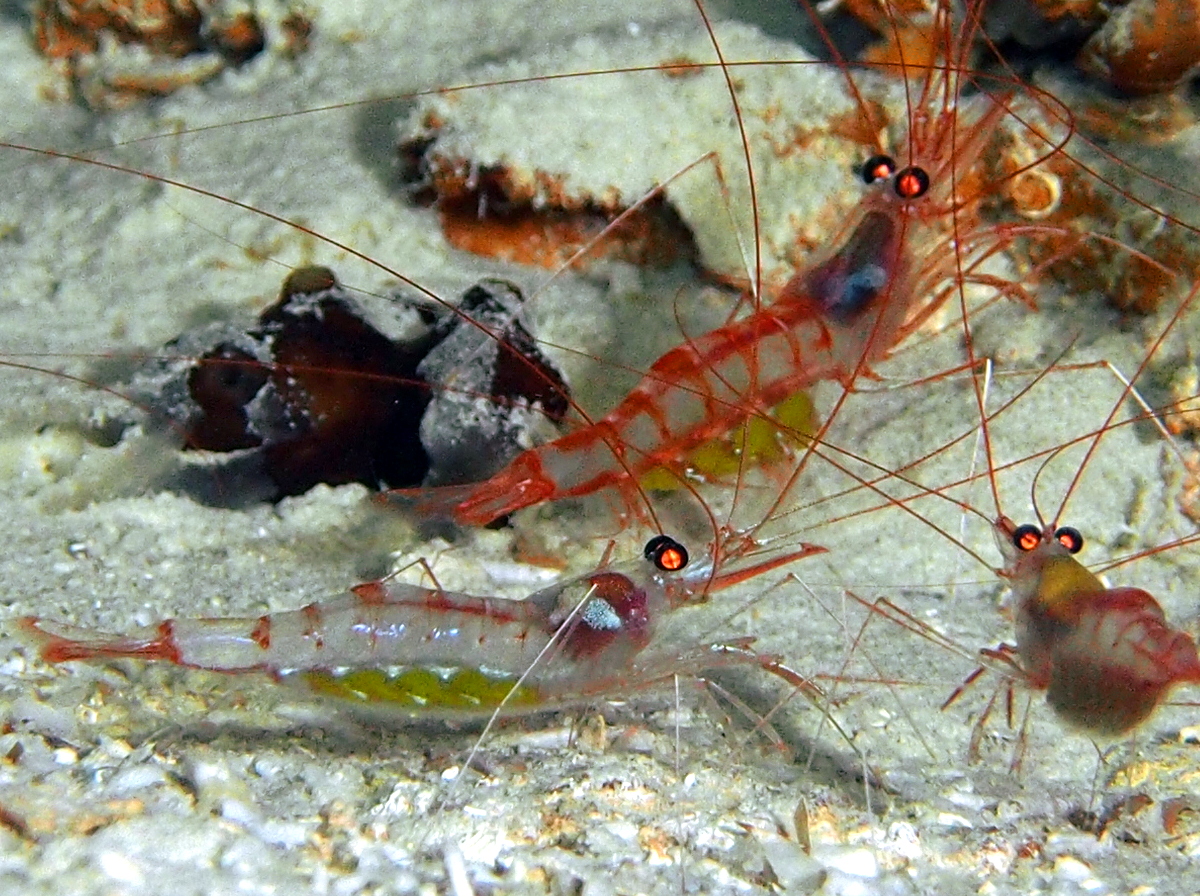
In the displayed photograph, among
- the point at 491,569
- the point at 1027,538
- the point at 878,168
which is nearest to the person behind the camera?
the point at 1027,538

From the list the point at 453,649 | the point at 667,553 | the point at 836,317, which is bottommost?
the point at 453,649

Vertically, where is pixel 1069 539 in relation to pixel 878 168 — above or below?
below

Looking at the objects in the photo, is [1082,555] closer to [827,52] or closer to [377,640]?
[827,52]

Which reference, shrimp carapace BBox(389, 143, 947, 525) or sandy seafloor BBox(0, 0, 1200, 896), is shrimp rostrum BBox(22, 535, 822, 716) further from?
shrimp carapace BBox(389, 143, 947, 525)

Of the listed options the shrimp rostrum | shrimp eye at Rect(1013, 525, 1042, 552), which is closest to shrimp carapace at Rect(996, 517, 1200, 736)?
shrimp eye at Rect(1013, 525, 1042, 552)

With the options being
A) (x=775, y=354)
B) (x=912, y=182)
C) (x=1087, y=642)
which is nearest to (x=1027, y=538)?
(x=1087, y=642)

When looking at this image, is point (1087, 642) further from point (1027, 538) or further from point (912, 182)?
point (912, 182)

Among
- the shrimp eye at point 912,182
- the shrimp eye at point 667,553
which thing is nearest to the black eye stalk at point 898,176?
the shrimp eye at point 912,182

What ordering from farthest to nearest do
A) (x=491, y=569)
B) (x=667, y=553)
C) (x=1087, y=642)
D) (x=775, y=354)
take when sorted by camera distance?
(x=775, y=354)
(x=491, y=569)
(x=667, y=553)
(x=1087, y=642)

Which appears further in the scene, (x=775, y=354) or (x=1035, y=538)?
(x=775, y=354)
